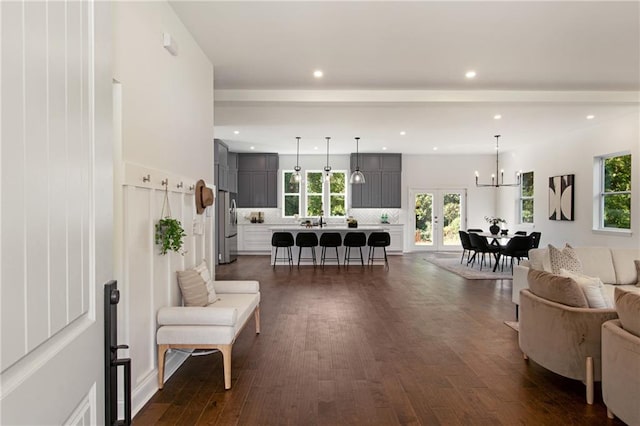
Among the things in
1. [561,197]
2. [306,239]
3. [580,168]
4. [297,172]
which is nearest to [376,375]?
[306,239]

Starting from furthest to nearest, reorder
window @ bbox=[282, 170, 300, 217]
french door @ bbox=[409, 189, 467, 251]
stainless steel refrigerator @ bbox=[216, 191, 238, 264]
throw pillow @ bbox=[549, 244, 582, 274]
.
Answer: french door @ bbox=[409, 189, 467, 251], window @ bbox=[282, 170, 300, 217], stainless steel refrigerator @ bbox=[216, 191, 238, 264], throw pillow @ bbox=[549, 244, 582, 274]

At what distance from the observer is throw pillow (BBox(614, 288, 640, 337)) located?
7.62ft

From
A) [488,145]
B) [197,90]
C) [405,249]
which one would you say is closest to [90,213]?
[197,90]

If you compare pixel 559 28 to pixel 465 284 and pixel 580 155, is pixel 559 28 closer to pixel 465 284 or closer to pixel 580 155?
pixel 465 284

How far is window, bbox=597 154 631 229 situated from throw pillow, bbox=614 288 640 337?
575 cm

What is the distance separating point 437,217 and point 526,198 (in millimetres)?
2586

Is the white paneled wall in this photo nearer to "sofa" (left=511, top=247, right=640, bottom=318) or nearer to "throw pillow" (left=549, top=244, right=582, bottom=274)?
"throw pillow" (left=549, top=244, right=582, bottom=274)

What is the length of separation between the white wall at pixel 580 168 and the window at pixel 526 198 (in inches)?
7.2

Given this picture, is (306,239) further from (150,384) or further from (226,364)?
(150,384)

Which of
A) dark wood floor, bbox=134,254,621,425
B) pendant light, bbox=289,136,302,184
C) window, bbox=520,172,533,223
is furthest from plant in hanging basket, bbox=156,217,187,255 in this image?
window, bbox=520,172,533,223

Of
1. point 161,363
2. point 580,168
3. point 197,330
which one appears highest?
point 580,168

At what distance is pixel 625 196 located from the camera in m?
7.18

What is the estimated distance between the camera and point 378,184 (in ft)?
38.6

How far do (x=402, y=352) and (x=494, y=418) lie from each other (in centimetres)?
119
